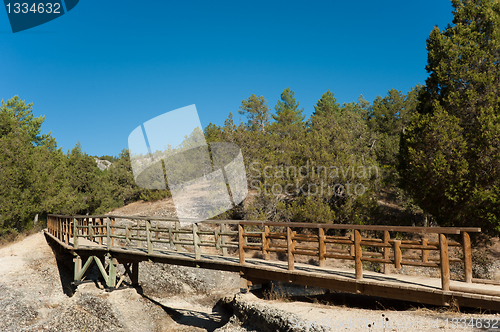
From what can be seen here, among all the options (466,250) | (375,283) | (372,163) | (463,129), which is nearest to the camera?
(466,250)

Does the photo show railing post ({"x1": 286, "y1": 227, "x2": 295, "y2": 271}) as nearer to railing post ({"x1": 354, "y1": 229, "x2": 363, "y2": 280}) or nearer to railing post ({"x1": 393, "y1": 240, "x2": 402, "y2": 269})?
railing post ({"x1": 354, "y1": 229, "x2": 363, "y2": 280})

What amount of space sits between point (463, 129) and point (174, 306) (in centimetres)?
1364

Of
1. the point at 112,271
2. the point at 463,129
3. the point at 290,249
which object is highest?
the point at 463,129

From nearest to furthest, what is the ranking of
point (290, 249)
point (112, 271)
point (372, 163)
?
point (290, 249)
point (112, 271)
point (372, 163)

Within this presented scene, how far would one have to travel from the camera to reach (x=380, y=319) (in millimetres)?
5766

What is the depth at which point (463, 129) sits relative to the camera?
1302cm

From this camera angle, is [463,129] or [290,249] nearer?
[290,249]

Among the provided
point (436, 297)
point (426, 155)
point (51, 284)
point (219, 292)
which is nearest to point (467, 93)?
point (426, 155)

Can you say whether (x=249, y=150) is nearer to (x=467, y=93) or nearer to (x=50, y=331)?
(x=467, y=93)

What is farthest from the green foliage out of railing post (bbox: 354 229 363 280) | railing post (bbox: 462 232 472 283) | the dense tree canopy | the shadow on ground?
the shadow on ground

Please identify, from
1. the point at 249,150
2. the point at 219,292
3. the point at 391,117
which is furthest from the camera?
the point at 391,117

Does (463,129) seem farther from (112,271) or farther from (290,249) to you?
(112,271)

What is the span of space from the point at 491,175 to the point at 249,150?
12.7 m

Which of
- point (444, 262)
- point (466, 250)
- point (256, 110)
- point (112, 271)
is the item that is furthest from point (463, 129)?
point (256, 110)
